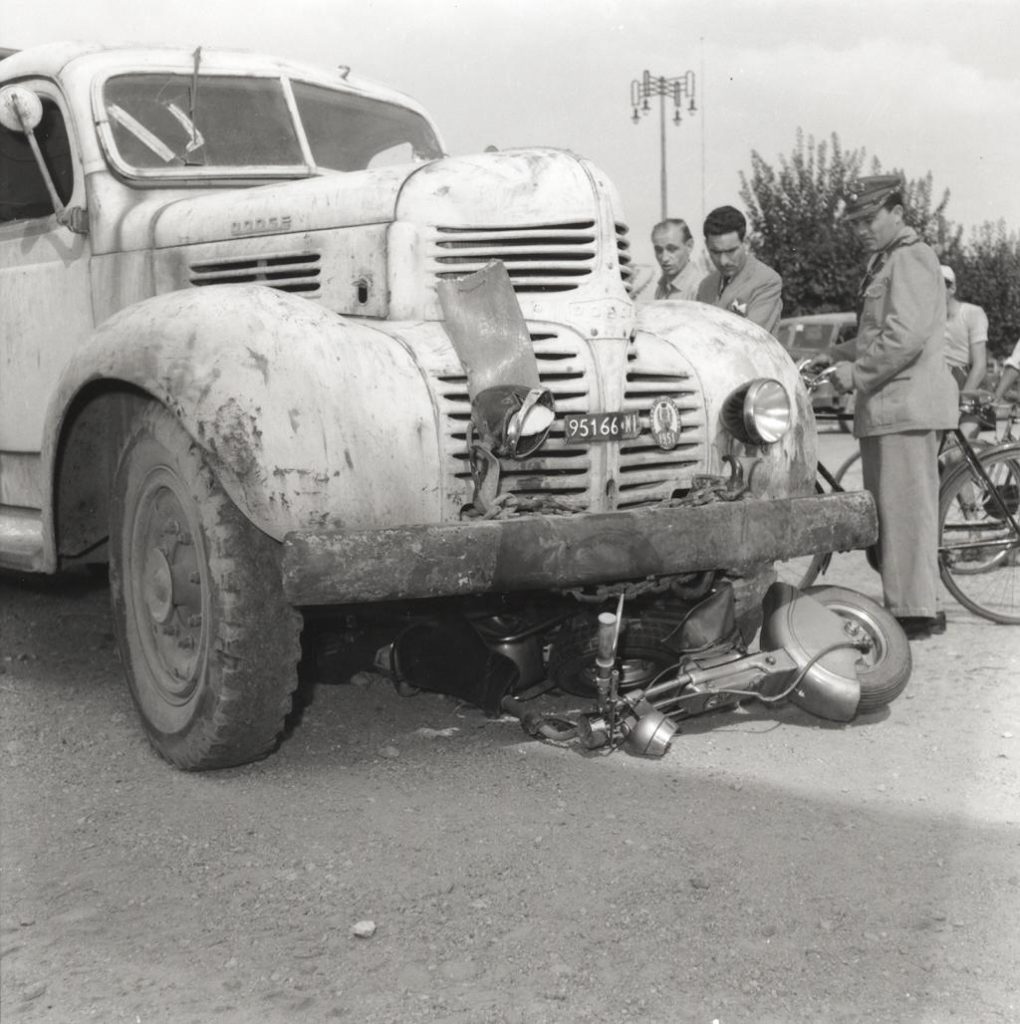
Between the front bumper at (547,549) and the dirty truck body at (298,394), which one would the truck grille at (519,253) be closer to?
the dirty truck body at (298,394)

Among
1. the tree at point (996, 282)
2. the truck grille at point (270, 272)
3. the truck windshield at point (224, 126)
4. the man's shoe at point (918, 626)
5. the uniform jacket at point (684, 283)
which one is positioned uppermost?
the truck windshield at point (224, 126)

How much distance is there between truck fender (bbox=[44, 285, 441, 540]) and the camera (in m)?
3.43

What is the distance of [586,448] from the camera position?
390cm

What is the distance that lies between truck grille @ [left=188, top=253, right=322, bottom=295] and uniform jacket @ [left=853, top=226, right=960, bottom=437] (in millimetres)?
2206

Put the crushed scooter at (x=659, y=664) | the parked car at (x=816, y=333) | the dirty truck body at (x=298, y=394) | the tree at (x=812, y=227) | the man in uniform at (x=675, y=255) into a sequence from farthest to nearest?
the tree at (x=812, y=227)
the parked car at (x=816, y=333)
the man in uniform at (x=675, y=255)
the crushed scooter at (x=659, y=664)
the dirty truck body at (x=298, y=394)

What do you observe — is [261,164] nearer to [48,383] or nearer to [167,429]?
[48,383]

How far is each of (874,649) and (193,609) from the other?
2106mm

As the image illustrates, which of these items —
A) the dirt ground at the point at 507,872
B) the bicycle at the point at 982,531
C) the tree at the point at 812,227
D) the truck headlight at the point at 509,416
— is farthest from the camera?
the tree at the point at 812,227

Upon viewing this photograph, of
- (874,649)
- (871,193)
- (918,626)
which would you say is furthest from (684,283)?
(874,649)

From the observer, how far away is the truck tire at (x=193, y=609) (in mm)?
3580

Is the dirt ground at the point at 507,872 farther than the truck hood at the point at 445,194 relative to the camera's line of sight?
No

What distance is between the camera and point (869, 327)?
5402mm

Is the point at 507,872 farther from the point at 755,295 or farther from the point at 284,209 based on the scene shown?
the point at 755,295

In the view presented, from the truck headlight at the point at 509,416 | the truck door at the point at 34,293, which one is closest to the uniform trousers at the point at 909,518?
the truck headlight at the point at 509,416
